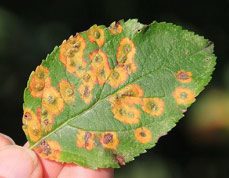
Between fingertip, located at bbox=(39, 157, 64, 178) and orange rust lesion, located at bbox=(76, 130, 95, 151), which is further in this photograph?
fingertip, located at bbox=(39, 157, 64, 178)

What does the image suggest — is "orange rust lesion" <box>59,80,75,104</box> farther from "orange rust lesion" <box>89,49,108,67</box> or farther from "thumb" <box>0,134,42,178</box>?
"thumb" <box>0,134,42,178</box>

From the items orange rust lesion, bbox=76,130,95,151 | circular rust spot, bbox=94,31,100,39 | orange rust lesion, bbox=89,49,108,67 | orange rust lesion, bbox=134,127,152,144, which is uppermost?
circular rust spot, bbox=94,31,100,39

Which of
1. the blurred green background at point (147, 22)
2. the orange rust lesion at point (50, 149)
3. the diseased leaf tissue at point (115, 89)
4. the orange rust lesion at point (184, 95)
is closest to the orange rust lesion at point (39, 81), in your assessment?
the diseased leaf tissue at point (115, 89)

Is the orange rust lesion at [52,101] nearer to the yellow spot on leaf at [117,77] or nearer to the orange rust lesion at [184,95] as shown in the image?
the yellow spot on leaf at [117,77]

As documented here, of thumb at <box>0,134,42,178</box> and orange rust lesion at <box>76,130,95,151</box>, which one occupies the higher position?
orange rust lesion at <box>76,130,95,151</box>

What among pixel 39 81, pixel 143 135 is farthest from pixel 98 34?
pixel 143 135

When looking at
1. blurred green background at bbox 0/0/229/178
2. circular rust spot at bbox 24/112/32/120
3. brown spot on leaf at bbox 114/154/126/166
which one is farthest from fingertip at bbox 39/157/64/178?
blurred green background at bbox 0/0/229/178

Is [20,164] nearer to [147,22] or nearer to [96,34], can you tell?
[96,34]
